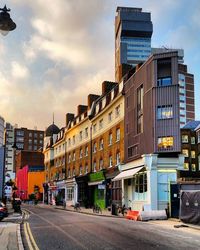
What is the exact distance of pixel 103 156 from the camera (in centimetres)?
5356

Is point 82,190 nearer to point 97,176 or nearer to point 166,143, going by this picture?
point 97,176

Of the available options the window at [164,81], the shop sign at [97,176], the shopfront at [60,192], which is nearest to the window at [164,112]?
the window at [164,81]

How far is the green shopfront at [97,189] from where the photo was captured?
51700 millimetres

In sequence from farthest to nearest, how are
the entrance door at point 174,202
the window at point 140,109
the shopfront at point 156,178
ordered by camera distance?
the window at point 140,109 → the shopfront at point 156,178 → the entrance door at point 174,202

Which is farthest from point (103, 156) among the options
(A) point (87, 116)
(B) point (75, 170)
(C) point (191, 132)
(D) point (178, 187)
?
(C) point (191, 132)

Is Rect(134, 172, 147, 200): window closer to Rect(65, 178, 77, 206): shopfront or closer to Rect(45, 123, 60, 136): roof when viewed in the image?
Rect(65, 178, 77, 206): shopfront

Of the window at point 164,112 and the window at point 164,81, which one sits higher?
the window at point 164,81

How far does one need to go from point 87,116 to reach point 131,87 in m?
18.5

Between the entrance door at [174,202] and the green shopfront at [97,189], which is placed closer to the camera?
the entrance door at [174,202]

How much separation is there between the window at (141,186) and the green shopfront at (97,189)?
381 inches

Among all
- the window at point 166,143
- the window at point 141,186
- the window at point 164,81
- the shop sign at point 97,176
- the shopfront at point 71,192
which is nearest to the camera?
the window at point 166,143

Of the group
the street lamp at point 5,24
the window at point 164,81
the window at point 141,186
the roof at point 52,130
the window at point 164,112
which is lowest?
the window at point 141,186

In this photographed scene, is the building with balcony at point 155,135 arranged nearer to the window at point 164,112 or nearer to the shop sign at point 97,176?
the window at point 164,112

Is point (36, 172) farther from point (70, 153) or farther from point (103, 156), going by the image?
point (103, 156)
